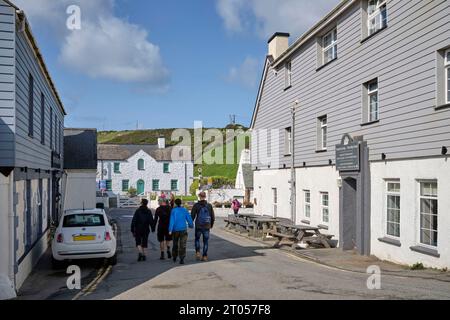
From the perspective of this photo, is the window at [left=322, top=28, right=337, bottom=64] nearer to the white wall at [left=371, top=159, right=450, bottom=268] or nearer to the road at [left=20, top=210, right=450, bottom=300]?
the white wall at [left=371, top=159, right=450, bottom=268]

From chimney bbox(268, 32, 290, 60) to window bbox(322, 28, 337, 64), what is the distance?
5766 millimetres

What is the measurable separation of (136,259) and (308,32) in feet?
35.1

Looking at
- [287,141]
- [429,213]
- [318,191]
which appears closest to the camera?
[429,213]

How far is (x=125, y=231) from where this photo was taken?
27.0 metres

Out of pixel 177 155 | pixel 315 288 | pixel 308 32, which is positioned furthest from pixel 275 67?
pixel 177 155

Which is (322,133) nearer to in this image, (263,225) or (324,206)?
(324,206)

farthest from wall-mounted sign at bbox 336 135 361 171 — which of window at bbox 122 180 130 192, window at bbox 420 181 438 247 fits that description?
window at bbox 122 180 130 192

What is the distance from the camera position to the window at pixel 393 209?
548 inches

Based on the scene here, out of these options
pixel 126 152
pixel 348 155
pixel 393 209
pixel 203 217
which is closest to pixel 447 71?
pixel 393 209

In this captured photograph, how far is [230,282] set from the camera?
1045cm

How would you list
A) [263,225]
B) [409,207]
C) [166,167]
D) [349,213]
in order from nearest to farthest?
[409,207]
[349,213]
[263,225]
[166,167]

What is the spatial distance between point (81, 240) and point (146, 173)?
2182 inches

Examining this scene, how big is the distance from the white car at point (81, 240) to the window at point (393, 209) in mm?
7500

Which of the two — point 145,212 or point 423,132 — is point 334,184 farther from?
point 145,212
